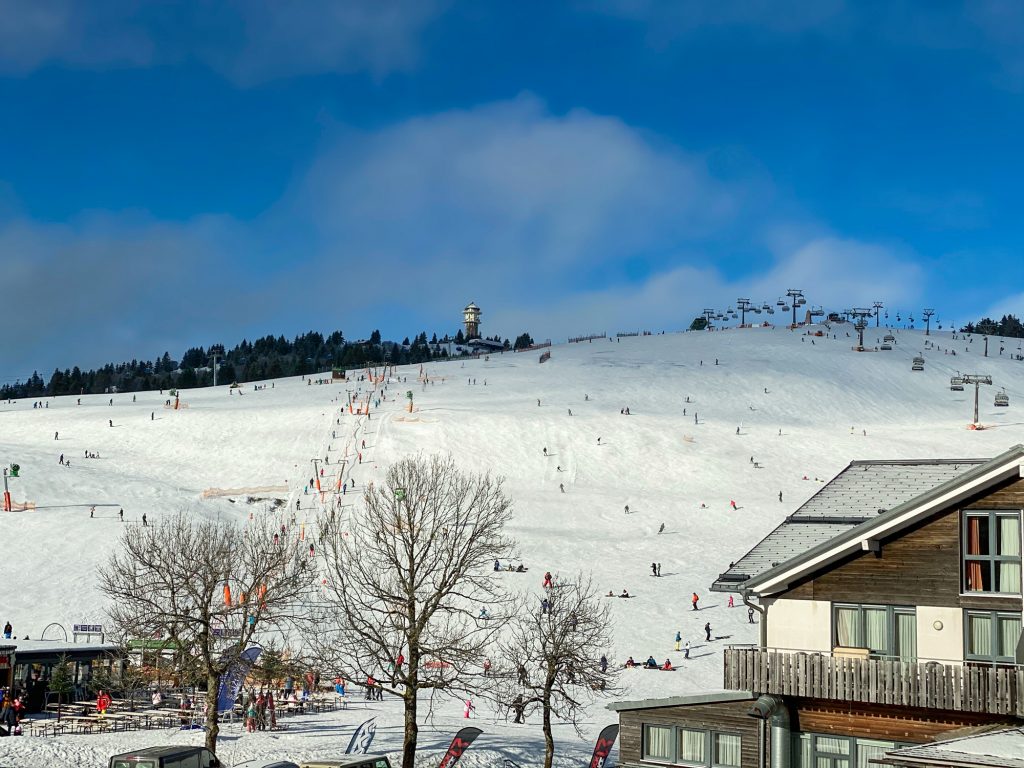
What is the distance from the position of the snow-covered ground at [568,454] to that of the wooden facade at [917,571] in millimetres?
11708

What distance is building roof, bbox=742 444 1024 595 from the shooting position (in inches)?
664

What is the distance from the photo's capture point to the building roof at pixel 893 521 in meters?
16.9

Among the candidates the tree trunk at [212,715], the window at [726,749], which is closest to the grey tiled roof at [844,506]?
the window at [726,749]

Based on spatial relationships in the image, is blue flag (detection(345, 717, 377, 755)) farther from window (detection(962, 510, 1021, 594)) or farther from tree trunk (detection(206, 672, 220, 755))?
window (detection(962, 510, 1021, 594))

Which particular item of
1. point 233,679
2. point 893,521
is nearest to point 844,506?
point 893,521

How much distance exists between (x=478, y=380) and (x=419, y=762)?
95.0 m

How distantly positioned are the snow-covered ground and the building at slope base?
9660 mm

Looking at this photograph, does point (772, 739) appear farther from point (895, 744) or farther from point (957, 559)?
point (957, 559)

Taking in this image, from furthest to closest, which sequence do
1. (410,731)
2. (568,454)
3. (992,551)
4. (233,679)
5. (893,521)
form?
(568,454) → (233,679) → (410,731) → (893,521) → (992,551)

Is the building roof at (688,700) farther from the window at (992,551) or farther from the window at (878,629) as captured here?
the window at (992,551)

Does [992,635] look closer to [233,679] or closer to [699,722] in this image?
[699,722]

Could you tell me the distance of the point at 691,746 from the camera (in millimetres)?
19422

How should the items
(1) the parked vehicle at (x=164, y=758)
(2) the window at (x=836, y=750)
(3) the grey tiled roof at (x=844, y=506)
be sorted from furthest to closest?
(1) the parked vehicle at (x=164, y=758)
(3) the grey tiled roof at (x=844, y=506)
(2) the window at (x=836, y=750)

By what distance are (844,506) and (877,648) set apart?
4.13 m
